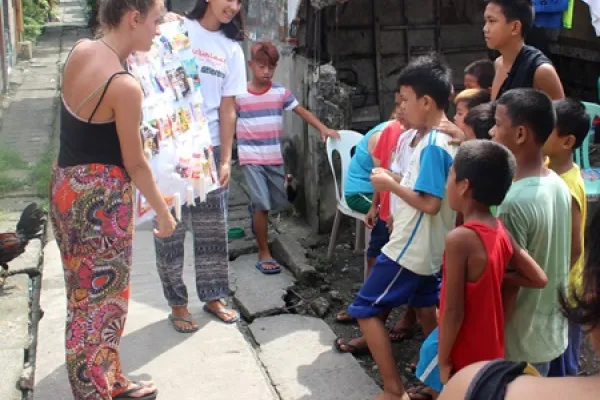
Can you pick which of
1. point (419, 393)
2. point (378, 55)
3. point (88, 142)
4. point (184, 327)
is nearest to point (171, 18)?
point (88, 142)

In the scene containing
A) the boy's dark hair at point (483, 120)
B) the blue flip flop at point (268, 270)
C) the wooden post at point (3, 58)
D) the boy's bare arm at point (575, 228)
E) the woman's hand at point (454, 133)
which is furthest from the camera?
the wooden post at point (3, 58)

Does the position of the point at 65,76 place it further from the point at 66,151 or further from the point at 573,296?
the point at 573,296

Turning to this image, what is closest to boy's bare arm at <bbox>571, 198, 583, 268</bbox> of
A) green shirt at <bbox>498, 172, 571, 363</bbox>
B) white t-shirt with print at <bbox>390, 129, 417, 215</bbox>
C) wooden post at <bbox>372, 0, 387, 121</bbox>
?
green shirt at <bbox>498, 172, 571, 363</bbox>

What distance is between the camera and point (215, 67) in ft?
12.9

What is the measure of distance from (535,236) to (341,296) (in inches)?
86.4

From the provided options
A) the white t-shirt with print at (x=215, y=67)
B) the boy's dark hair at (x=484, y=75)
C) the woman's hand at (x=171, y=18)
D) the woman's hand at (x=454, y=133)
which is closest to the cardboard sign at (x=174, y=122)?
the woman's hand at (x=171, y=18)

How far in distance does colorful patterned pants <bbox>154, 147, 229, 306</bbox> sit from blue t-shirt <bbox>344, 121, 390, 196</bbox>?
0.81 m

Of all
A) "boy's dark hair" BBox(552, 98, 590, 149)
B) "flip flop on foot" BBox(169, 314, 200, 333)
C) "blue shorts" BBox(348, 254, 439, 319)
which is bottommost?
"flip flop on foot" BBox(169, 314, 200, 333)

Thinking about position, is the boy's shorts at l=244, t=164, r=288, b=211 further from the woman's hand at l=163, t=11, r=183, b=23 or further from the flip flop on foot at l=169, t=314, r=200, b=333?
the woman's hand at l=163, t=11, r=183, b=23

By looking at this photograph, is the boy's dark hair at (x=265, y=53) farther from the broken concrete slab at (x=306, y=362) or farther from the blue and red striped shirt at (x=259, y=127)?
the broken concrete slab at (x=306, y=362)

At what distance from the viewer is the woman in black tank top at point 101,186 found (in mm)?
2732

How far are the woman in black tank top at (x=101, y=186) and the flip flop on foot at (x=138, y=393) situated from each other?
0.73 ft

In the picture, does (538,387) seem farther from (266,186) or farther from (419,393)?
(266,186)

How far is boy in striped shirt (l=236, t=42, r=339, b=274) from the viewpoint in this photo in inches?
207
